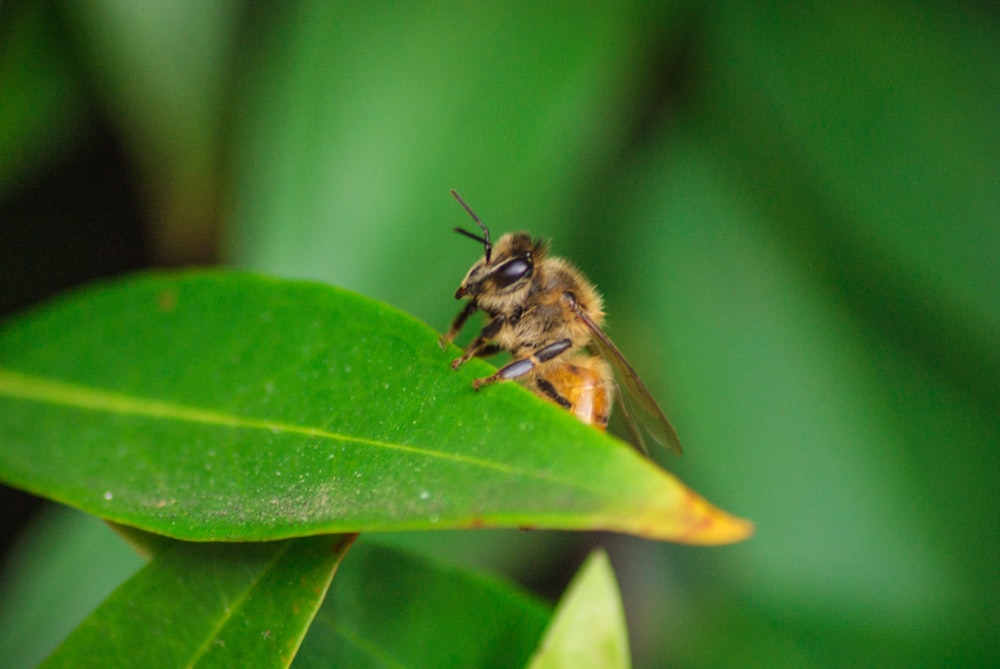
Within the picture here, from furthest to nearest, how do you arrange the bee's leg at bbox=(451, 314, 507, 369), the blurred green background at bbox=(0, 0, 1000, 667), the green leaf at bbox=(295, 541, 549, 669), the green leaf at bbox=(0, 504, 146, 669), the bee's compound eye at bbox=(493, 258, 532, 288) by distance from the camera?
the blurred green background at bbox=(0, 0, 1000, 667)
the green leaf at bbox=(0, 504, 146, 669)
the bee's compound eye at bbox=(493, 258, 532, 288)
the bee's leg at bbox=(451, 314, 507, 369)
the green leaf at bbox=(295, 541, 549, 669)

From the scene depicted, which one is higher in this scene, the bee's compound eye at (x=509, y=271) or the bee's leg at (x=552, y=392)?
the bee's compound eye at (x=509, y=271)

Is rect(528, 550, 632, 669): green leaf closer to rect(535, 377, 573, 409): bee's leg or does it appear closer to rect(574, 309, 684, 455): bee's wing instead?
rect(574, 309, 684, 455): bee's wing

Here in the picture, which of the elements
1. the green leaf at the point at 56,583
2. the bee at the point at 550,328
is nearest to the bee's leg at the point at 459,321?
the bee at the point at 550,328

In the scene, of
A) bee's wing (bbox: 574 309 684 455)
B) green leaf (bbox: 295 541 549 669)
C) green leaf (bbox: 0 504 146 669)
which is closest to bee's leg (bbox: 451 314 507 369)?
bee's wing (bbox: 574 309 684 455)

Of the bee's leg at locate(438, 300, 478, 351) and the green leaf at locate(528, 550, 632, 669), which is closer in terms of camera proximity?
the green leaf at locate(528, 550, 632, 669)

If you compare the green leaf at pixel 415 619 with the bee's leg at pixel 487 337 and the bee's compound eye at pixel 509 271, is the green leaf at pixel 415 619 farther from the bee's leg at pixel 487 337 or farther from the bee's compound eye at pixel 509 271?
the bee's compound eye at pixel 509 271

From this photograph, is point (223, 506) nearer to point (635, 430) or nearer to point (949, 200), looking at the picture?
point (635, 430)

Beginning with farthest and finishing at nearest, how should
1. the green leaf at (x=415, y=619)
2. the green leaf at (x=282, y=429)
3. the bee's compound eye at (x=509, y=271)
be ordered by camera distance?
the bee's compound eye at (x=509, y=271), the green leaf at (x=415, y=619), the green leaf at (x=282, y=429)
